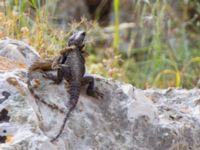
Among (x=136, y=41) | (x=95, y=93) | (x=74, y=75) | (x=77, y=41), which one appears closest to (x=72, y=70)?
(x=74, y=75)

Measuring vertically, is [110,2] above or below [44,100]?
below

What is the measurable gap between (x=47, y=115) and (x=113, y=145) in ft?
1.32

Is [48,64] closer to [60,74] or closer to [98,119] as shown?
[60,74]

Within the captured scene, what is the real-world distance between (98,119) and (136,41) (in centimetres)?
709

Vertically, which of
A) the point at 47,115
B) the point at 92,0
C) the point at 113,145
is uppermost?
the point at 47,115

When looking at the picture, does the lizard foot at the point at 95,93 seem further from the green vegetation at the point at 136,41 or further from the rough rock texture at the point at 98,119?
the green vegetation at the point at 136,41

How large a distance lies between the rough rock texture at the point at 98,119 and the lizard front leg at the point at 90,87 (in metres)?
0.03

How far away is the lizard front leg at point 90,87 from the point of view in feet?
11.0

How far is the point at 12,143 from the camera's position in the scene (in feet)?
8.90

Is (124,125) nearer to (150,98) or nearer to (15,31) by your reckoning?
(150,98)

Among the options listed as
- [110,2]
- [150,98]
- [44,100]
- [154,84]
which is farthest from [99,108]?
[110,2]

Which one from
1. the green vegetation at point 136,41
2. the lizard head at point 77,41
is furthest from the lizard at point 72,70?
the green vegetation at point 136,41

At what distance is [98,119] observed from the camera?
3.24m

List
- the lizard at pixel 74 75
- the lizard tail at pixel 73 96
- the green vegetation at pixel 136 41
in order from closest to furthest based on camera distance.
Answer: the lizard tail at pixel 73 96 < the lizard at pixel 74 75 < the green vegetation at pixel 136 41
